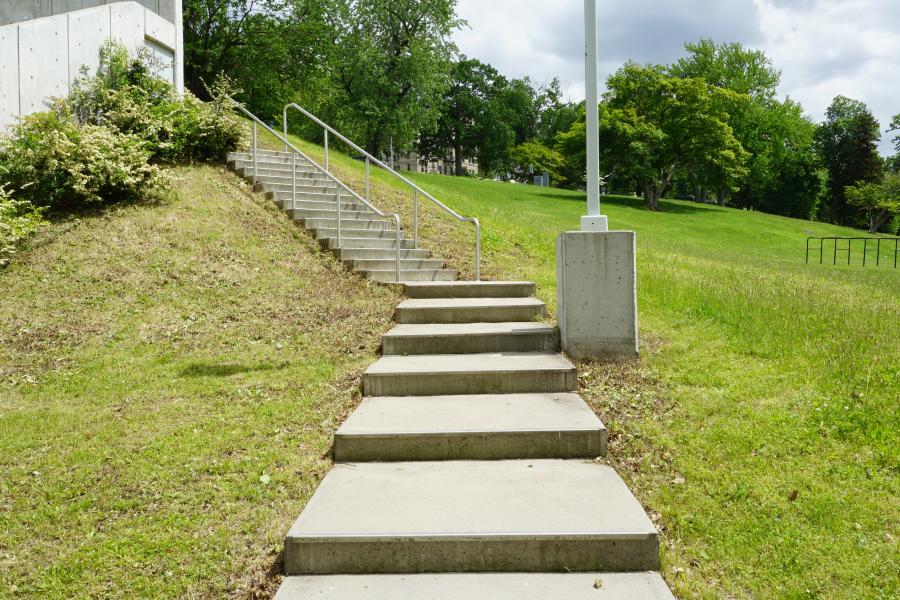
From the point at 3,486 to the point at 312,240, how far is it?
20.0 ft

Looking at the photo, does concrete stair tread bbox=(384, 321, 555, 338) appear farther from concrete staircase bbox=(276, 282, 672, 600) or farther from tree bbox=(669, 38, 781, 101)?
tree bbox=(669, 38, 781, 101)

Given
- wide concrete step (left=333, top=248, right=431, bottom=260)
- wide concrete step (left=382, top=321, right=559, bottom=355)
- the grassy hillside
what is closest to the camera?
the grassy hillside

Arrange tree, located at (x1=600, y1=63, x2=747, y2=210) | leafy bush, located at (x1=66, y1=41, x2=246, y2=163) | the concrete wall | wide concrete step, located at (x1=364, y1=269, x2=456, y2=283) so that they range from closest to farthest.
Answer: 1. wide concrete step, located at (x1=364, y1=269, x2=456, y2=283)
2. leafy bush, located at (x1=66, y1=41, x2=246, y2=163)
3. the concrete wall
4. tree, located at (x1=600, y1=63, x2=747, y2=210)

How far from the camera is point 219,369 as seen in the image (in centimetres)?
570

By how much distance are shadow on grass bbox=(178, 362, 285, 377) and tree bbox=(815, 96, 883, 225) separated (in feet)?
188

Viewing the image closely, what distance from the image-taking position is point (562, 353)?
5.52m

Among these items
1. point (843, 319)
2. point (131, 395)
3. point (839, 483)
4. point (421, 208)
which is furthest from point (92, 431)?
point (421, 208)

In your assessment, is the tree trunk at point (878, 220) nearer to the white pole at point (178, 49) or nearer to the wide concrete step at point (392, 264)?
the wide concrete step at point (392, 264)

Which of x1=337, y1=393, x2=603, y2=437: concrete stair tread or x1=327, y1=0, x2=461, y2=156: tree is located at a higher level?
x1=327, y1=0, x2=461, y2=156: tree

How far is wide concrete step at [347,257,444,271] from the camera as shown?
28.7 feet

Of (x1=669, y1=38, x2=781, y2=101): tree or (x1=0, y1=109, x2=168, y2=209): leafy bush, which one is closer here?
(x1=0, y1=109, x2=168, y2=209): leafy bush

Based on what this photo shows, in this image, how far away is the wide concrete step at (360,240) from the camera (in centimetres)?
933

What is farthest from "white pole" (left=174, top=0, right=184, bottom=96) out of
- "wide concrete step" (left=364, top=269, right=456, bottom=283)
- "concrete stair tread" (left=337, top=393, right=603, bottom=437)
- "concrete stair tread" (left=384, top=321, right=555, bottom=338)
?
"concrete stair tread" (left=337, top=393, right=603, bottom=437)

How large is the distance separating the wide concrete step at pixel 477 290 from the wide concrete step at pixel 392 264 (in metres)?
1.41
